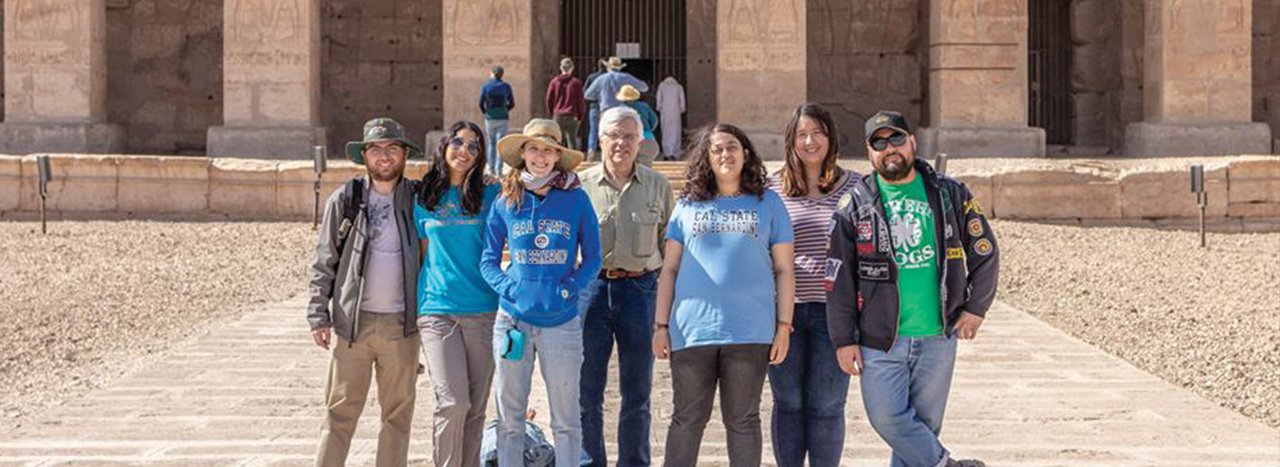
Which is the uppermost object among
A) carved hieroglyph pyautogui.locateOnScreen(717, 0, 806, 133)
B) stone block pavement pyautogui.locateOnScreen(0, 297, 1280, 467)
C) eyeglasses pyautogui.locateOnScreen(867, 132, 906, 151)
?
carved hieroglyph pyautogui.locateOnScreen(717, 0, 806, 133)

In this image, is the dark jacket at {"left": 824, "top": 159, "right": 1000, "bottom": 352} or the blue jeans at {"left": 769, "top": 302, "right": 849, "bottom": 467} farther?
the blue jeans at {"left": 769, "top": 302, "right": 849, "bottom": 467}

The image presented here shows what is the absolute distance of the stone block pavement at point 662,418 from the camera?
666 centimetres

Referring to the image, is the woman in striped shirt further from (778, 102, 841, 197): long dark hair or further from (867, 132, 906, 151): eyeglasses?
(867, 132, 906, 151): eyeglasses

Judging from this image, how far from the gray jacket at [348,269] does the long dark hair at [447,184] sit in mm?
92

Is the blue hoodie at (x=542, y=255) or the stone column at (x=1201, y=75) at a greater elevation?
the stone column at (x=1201, y=75)

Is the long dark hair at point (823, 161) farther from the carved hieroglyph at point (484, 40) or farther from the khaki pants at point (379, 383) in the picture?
the carved hieroglyph at point (484, 40)

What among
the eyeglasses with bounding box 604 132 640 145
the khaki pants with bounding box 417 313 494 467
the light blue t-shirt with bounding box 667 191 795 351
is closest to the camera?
the light blue t-shirt with bounding box 667 191 795 351

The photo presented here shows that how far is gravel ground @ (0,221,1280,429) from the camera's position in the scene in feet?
29.5

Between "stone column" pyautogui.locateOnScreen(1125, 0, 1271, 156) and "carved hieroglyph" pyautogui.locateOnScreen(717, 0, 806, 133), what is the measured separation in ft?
15.4

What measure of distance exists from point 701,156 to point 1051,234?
11.0 metres

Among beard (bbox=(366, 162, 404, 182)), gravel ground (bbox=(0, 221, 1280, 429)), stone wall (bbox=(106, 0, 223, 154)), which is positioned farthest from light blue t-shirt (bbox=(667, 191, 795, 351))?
stone wall (bbox=(106, 0, 223, 154))

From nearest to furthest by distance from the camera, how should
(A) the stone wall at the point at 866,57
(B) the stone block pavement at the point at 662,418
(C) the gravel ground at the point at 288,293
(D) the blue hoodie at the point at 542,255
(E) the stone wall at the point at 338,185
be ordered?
1. (D) the blue hoodie at the point at 542,255
2. (B) the stone block pavement at the point at 662,418
3. (C) the gravel ground at the point at 288,293
4. (E) the stone wall at the point at 338,185
5. (A) the stone wall at the point at 866,57

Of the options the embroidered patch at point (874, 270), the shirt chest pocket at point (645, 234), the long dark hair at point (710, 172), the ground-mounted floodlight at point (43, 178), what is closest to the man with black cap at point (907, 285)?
the embroidered patch at point (874, 270)

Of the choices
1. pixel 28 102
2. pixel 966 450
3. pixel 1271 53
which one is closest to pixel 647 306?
pixel 966 450
